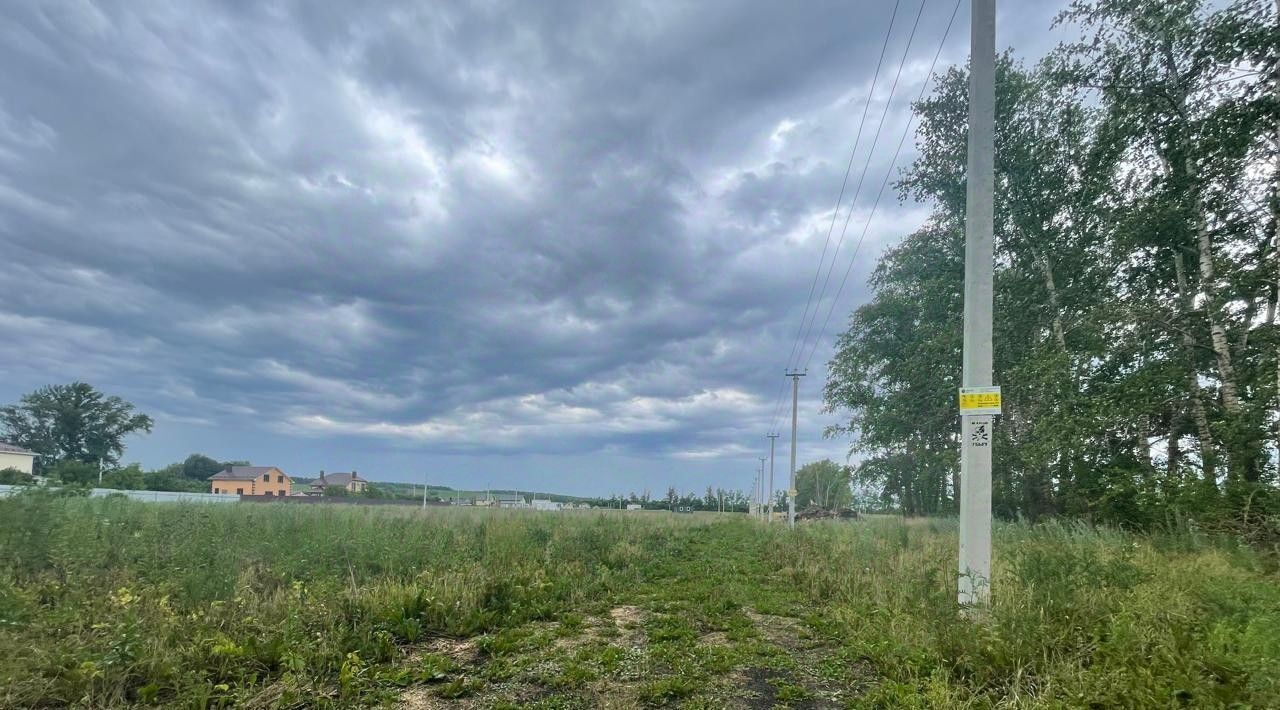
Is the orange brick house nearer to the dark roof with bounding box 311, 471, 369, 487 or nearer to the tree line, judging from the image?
the dark roof with bounding box 311, 471, 369, 487

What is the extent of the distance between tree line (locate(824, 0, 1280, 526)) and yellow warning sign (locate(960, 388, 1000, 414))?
6.44 m

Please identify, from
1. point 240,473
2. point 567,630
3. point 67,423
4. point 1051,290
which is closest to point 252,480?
point 240,473

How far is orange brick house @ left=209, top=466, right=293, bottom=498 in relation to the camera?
186 feet

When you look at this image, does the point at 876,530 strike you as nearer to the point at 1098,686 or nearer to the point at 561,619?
the point at 561,619

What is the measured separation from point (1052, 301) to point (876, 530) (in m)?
8.75

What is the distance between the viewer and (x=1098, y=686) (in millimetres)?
3770

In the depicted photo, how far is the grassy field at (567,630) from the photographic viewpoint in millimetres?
4082

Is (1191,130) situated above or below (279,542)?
above

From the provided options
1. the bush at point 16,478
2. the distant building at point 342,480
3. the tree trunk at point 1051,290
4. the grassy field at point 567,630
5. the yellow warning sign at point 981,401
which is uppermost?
the tree trunk at point 1051,290

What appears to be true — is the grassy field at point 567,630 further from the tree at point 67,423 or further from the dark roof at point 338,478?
the dark roof at point 338,478

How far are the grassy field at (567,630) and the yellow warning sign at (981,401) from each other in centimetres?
158

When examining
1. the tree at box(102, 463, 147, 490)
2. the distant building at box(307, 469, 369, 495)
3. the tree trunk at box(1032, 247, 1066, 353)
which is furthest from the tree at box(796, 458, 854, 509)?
the tree at box(102, 463, 147, 490)

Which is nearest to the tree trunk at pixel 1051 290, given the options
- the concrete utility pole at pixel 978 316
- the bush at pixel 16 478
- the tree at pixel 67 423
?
the concrete utility pole at pixel 978 316

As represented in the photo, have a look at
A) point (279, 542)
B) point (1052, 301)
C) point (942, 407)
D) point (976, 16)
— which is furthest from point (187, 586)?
point (942, 407)
